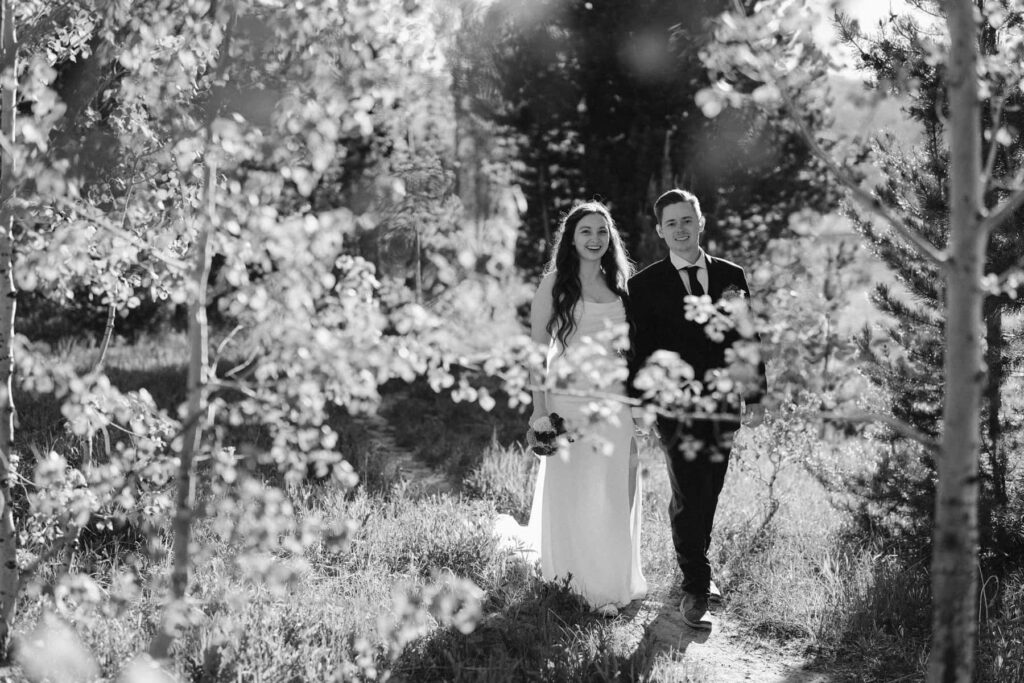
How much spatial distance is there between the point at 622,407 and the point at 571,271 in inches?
30.0

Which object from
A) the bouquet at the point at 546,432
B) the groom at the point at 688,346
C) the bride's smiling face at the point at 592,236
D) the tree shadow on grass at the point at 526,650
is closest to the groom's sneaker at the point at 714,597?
the groom at the point at 688,346

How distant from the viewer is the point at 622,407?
4.53 metres

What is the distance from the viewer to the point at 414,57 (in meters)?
2.52

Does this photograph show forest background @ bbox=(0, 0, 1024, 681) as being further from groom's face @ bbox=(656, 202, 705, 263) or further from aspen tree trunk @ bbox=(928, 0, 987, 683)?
groom's face @ bbox=(656, 202, 705, 263)

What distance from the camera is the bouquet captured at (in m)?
4.34

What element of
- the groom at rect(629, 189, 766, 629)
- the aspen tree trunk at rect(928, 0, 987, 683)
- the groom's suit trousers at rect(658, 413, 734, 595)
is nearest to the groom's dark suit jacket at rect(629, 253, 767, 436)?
the groom at rect(629, 189, 766, 629)

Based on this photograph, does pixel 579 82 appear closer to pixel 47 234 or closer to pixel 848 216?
pixel 848 216

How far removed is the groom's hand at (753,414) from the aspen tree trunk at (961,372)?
193 centimetres

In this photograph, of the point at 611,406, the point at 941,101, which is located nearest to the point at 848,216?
the point at 941,101

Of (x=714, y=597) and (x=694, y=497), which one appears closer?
(x=694, y=497)

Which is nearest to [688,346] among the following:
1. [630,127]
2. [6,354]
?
[6,354]

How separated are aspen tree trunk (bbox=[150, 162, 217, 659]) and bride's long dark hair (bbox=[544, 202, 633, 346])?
2.22 m

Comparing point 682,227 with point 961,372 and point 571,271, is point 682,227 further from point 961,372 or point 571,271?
point 961,372

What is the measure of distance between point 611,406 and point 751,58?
1.07 m
